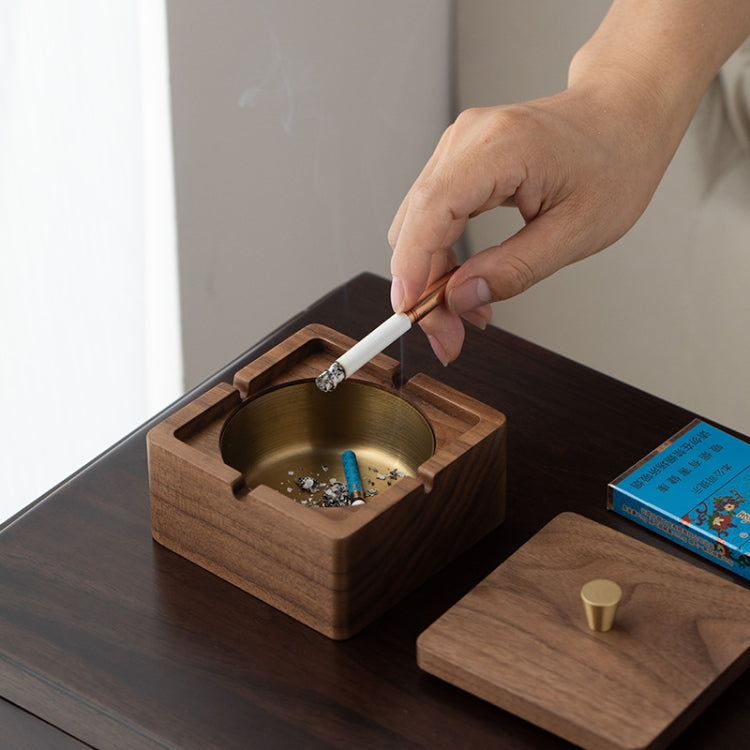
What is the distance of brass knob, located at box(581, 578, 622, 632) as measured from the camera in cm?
77

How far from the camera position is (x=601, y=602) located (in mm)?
769

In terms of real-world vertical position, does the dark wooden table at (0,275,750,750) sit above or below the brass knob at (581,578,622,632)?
below

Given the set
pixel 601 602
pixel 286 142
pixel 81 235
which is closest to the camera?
pixel 601 602

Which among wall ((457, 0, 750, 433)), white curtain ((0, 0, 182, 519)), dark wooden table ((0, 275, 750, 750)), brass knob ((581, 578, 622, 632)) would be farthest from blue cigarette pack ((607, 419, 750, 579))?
white curtain ((0, 0, 182, 519))

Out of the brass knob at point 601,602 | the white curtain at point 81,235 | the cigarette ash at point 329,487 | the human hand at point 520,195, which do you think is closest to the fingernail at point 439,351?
the human hand at point 520,195

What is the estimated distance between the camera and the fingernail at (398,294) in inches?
36.8

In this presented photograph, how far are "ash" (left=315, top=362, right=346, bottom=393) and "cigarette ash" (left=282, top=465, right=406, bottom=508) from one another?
0.09 m

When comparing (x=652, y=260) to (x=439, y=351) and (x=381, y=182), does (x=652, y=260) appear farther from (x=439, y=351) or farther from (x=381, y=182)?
(x=439, y=351)

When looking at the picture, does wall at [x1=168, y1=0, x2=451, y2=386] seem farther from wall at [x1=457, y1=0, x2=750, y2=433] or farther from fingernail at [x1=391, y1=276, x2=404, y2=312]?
fingernail at [x1=391, y1=276, x2=404, y2=312]

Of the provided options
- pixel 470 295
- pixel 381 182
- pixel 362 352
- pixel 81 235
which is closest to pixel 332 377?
pixel 362 352

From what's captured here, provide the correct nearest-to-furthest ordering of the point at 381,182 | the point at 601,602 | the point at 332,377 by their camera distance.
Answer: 1. the point at 601,602
2. the point at 332,377
3. the point at 381,182

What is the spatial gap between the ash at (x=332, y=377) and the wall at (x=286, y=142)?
2.65 ft

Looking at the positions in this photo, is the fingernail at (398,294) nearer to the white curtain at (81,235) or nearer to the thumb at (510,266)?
the thumb at (510,266)

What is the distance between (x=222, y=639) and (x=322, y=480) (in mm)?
162
